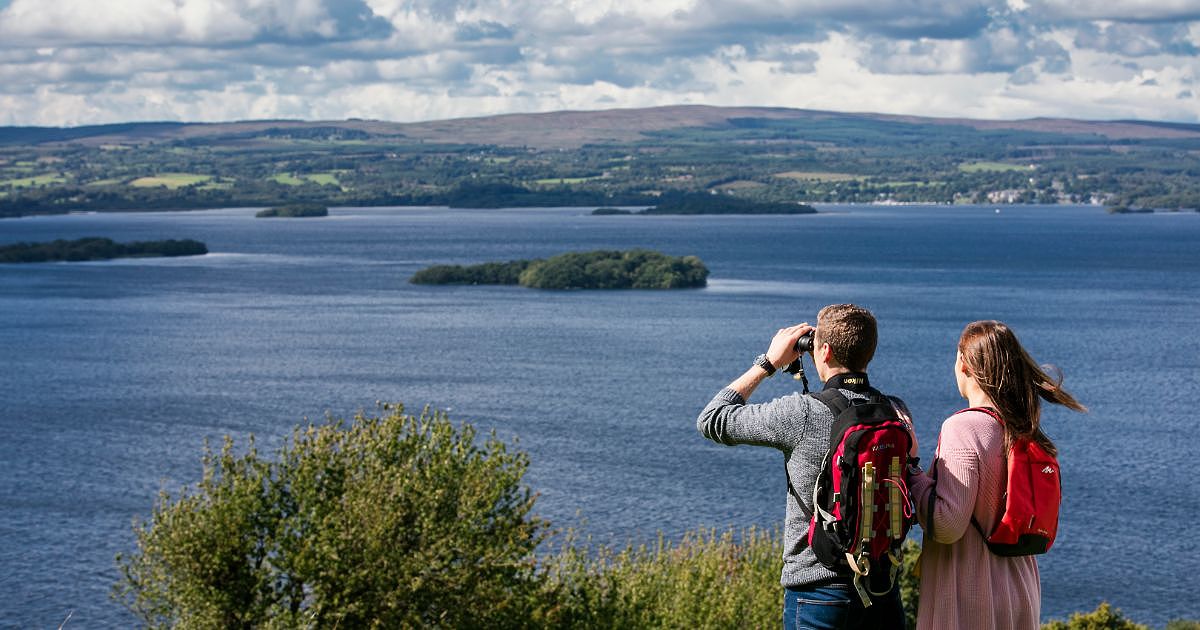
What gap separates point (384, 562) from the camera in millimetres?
18016

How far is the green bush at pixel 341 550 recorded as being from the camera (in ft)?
58.4

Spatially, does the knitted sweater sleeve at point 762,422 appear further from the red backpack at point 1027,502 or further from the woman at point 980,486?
the red backpack at point 1027,502

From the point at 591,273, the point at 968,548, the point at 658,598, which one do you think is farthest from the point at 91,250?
the point at 968,548

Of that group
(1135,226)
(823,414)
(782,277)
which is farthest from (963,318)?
(1135,226)

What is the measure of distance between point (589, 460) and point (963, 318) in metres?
46.6

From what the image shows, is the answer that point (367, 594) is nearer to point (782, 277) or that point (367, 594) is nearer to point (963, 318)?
point (963, 318)

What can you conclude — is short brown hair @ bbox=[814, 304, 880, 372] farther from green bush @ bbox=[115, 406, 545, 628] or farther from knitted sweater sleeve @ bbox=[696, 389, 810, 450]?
green bush @ bbox=[115, 406, 545, 628]

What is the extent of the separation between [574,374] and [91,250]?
305ft

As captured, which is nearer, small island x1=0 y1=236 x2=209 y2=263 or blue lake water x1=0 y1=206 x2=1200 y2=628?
blue lake water x1=0 y1=206 x2=1200 y2=628

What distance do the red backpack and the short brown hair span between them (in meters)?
0.51

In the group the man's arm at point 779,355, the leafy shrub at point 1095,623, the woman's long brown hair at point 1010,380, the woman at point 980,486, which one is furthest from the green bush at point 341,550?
the woman's long brown hair at point 1010,380

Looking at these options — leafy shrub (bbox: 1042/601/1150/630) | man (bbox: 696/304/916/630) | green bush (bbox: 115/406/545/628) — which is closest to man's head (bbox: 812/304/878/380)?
man (bbox: 696/304/916/630)

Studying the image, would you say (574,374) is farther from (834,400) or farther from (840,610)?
(834,400)

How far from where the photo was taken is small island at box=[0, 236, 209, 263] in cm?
13700
